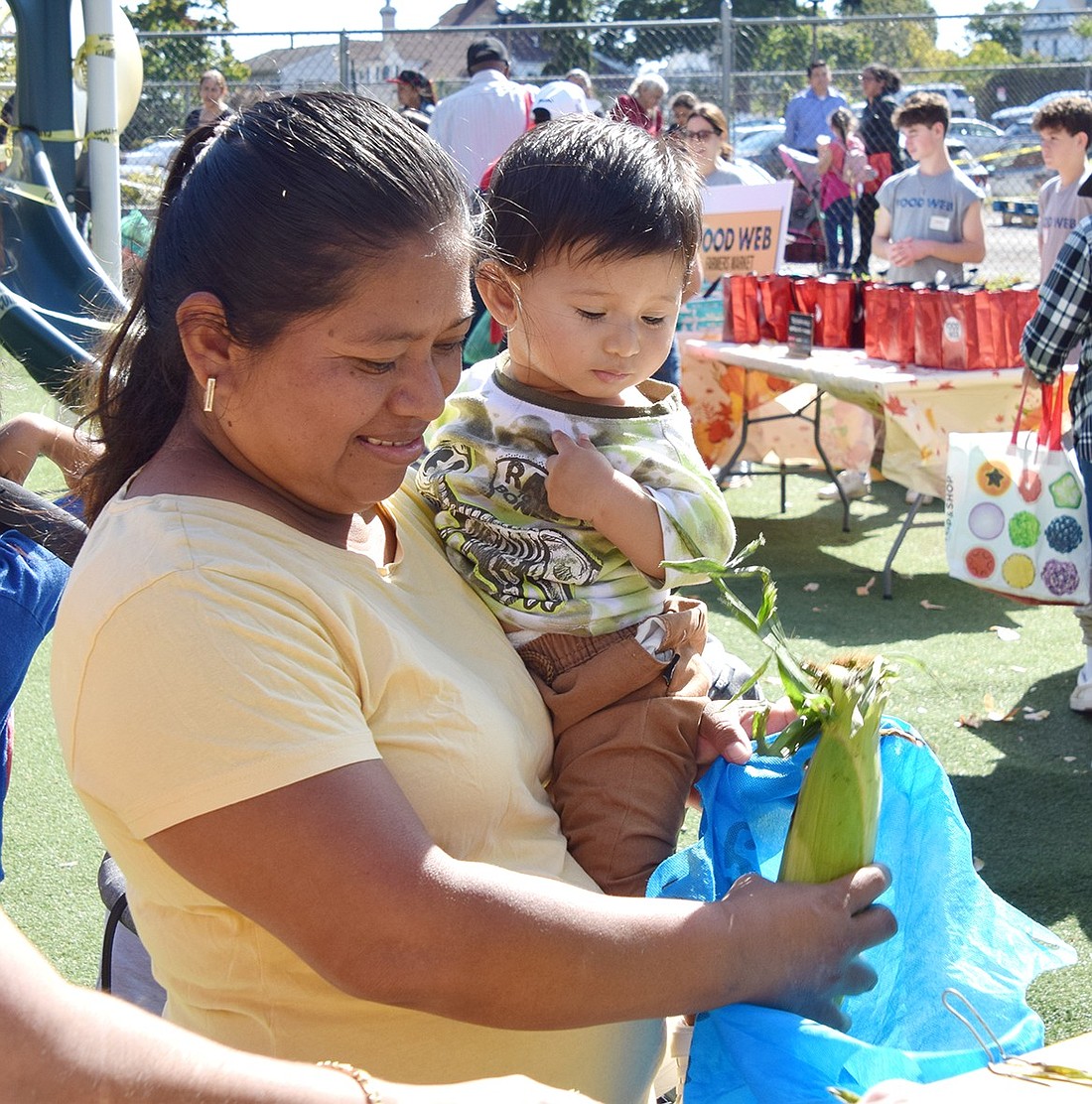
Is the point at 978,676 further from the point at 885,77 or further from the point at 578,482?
the point at 885,77

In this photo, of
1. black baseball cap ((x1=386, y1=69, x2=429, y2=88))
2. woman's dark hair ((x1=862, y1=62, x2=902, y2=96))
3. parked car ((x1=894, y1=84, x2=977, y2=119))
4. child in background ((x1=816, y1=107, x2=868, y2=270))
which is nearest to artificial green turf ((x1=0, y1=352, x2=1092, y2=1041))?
black baseball cap ((x1=386, y1=69, x2=429, y2=88))

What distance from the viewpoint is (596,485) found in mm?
1751

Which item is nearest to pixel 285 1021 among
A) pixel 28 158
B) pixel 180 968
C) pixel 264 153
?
pixel 180 968

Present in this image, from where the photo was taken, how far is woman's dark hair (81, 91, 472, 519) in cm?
127

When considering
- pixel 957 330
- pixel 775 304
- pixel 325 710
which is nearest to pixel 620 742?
pixel 325 710

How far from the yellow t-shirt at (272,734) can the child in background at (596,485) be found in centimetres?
16

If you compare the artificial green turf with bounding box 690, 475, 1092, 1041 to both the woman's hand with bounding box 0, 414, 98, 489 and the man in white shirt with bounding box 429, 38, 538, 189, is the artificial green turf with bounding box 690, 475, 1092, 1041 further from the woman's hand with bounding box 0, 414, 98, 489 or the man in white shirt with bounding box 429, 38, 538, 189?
the man in white shirt with bounding box 429, 38, 538, 189

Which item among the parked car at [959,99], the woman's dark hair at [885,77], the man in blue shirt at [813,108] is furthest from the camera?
the parked car at [959,99]

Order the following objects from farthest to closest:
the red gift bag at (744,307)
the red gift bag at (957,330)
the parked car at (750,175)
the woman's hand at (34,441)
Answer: the parked car at (750,175), the red gift bag at (744,307), the red gift bag at (957,330), the woman's hand at (34,441)

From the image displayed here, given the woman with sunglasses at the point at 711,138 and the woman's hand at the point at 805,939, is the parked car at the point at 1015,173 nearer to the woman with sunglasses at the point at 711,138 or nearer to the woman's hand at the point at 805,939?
the woman with sunglasses at the point at 711,138

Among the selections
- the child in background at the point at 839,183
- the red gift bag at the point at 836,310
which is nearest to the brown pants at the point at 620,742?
the red gift bag at the point at 836,310

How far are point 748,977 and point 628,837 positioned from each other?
13.7 inches

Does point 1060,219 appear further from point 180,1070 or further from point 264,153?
point 180,1070

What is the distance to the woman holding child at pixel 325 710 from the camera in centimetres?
112
